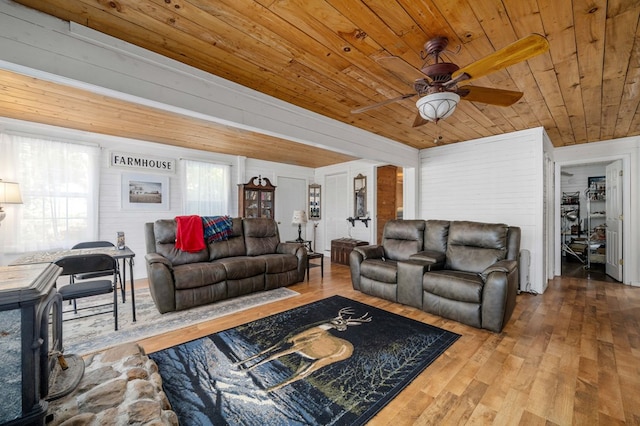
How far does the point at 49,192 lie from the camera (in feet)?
12.6

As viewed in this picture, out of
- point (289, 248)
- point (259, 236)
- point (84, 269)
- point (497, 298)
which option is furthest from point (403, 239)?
point (84, 269)

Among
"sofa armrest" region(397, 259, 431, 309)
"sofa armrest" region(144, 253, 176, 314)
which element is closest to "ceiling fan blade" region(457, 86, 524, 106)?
"sofa armrest" region(397, 259, 431, 309)

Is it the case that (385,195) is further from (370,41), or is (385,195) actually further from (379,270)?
(370,41)

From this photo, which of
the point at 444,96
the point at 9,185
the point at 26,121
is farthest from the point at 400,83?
the point at 26,121

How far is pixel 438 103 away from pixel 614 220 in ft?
16.5

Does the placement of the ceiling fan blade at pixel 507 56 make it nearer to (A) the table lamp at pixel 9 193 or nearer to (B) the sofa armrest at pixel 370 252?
(B) the sofa armrest at pixel 370 252

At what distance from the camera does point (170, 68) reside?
218 centimetres

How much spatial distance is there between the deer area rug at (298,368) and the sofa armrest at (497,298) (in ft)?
1.45

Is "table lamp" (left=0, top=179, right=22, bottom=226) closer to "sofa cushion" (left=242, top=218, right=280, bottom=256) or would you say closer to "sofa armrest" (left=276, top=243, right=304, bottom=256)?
"sofa cushion" (left=242, top=218, right=280, bottom=256)

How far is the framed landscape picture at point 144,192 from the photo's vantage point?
14.8 feet

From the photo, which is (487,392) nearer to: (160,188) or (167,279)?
(167,279)

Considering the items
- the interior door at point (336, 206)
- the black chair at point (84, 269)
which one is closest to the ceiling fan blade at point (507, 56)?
the black chair at point (84, 269)

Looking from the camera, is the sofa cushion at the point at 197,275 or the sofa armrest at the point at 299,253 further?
the sofa armrest at the point at 299,253

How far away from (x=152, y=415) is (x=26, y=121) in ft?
15.0
